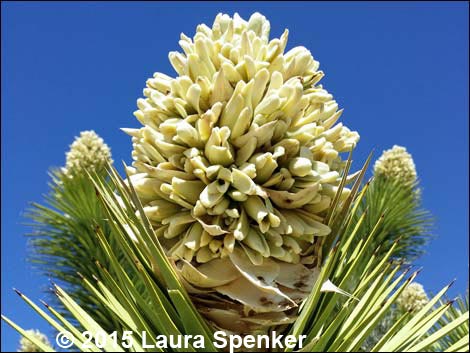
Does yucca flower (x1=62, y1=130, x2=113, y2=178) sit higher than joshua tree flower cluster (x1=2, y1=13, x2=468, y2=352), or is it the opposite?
yucca flower (x1=62, y1=130, x2=113, y2=178)

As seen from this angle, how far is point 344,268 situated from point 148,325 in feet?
1.96

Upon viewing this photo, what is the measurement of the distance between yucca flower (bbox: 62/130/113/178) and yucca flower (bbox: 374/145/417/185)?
9.60 feet

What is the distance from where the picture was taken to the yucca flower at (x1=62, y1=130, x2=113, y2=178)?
19.3ft

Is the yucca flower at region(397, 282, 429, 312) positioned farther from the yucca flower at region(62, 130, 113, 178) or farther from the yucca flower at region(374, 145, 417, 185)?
the yucca flower at region(62, 130, 113, 178)

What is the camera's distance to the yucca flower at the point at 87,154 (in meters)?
5.88

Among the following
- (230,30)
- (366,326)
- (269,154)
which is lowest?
(366,326)

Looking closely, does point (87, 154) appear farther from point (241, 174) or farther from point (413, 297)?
point (241, 174)

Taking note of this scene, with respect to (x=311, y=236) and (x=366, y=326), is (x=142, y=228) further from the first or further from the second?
(x=366, y=326)

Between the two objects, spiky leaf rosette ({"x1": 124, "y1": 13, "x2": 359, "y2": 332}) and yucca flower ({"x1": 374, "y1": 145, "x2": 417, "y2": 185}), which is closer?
spiky leaf rosette ({"x1": 124, "y1": 13, "x2": 359, "y2": 332})

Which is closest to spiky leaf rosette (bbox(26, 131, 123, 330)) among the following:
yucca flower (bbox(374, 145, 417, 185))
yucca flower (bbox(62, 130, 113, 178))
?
yucca flower (bbox(62, 130, 113, 178))

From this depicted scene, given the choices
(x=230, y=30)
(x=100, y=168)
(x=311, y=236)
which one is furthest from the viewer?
(x=100, y=168)

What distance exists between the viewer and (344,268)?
1782 mm

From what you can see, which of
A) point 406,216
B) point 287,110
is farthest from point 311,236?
point 406,216

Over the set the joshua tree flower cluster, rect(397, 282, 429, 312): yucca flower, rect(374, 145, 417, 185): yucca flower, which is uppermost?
rect(374, 145, 417, 185): yucca flower
